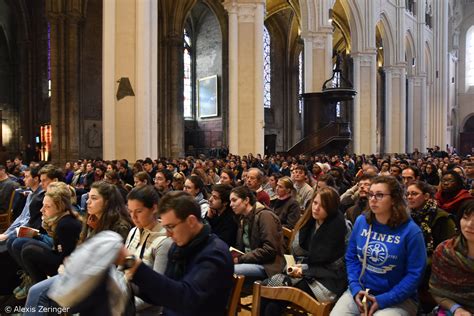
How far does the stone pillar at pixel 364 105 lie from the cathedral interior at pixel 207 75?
0.20ft

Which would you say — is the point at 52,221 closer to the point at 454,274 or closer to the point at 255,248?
the point at 255,248

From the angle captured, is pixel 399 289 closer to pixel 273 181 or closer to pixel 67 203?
pixel 67 203

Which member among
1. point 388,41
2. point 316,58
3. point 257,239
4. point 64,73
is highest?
point 388,41

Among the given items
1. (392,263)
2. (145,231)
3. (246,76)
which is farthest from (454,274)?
(246,76)

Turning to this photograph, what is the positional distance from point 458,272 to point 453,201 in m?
2.33

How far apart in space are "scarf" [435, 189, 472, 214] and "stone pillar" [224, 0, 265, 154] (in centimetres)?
1396

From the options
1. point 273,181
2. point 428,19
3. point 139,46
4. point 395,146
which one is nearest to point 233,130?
point 139,46

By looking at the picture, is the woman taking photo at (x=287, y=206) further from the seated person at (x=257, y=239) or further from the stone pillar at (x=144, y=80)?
the stone pillar at (x=144, y=80)

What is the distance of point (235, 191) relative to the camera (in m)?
4.91

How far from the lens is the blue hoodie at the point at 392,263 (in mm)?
3500

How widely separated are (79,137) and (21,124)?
21.2ft

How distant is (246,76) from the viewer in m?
19.5

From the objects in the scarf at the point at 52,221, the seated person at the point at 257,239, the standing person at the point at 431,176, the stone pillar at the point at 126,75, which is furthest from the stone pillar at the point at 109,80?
the seated person at the point at 257,239

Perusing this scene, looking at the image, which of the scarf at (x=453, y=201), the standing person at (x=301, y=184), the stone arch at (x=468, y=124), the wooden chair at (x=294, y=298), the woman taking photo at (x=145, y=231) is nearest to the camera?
the wooden chair at (x=294, y=298)
